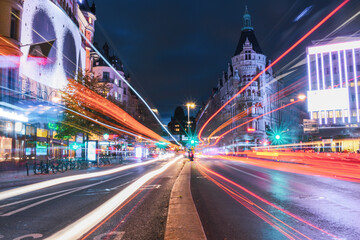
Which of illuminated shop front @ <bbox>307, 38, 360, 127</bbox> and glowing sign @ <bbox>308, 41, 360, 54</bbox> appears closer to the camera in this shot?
illuminated shop front @ <bbox>307, 38, 360, 127</bbox>

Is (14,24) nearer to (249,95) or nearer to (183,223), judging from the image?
(183,223)

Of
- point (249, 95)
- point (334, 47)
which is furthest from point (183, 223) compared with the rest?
point (249, 95)

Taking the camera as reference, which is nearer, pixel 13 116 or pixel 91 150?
pixel 13 116

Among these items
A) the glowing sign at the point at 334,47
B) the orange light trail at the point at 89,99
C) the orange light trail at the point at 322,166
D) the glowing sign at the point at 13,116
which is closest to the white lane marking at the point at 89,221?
the orange light trail at the point at 322,166

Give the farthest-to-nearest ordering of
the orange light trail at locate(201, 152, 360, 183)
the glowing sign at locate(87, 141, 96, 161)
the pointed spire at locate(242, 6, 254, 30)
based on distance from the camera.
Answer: the pointed spire at locate(242, 6, 254, 30), the glowing sign at locate(87, 141, 96, 161), the orange light trail at locate(201, 152, 360, 183)

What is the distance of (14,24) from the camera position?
2777 cm

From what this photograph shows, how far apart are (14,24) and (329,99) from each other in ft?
136

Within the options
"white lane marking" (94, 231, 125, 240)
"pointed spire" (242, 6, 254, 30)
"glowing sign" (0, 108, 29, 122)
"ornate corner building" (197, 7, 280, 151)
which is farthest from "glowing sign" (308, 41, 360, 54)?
"white lane marking" (94, 231, 125, 240)

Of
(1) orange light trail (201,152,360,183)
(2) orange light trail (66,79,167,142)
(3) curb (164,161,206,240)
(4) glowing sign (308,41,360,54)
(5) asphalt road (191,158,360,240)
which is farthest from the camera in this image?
(4) glowing sign (308,41,360,54)

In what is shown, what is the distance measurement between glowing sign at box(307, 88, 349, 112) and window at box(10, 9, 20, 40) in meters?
40.0

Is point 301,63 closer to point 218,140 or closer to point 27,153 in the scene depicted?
point 218,140

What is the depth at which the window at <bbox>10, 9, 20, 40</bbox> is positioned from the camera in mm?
27438

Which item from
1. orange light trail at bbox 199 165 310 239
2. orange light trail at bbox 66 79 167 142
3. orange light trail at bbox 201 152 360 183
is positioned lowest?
orange light trail at bbox 201 152 360 183

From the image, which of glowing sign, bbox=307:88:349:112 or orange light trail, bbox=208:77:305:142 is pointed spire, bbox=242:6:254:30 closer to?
orange light trail, bbox=208:77:305:142
